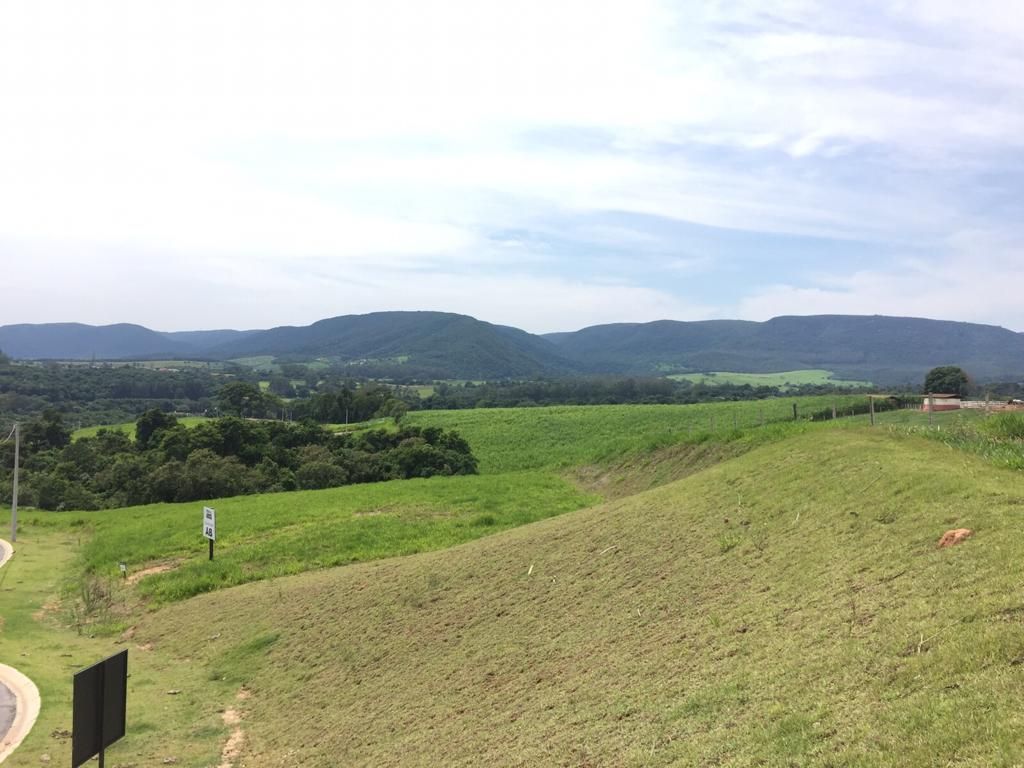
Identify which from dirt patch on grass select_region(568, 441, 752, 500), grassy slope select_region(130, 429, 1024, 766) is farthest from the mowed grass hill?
dirt patch on grass select_region(568, 441, 752, 500)

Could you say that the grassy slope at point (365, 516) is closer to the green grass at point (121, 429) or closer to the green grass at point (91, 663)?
the green grass at point (91, 663)

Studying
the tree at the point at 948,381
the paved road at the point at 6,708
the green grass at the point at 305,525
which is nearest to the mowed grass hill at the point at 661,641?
the paved road at the point at 6,708

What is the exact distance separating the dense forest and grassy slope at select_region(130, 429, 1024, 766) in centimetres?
3413

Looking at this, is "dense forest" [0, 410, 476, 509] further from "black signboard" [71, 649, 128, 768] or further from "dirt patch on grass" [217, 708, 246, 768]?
"black signboard" [71, 649, 128, 768]

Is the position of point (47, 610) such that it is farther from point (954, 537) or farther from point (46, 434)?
point (46, 434)

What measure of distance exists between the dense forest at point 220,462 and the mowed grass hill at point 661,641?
103ft

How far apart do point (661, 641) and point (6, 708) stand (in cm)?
1196

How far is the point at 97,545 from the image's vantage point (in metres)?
30.9

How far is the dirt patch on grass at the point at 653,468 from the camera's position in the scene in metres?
28.2

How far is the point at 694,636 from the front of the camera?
28.5ft

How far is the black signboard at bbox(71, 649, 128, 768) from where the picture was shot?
6801 millimetres

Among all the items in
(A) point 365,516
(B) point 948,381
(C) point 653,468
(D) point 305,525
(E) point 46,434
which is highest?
(B) point 948,381

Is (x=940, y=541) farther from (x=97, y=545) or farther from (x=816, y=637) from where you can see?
(x=97, y=545)

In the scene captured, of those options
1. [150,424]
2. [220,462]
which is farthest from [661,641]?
[150,424]
